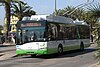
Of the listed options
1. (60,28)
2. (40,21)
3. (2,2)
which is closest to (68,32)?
(60,28)

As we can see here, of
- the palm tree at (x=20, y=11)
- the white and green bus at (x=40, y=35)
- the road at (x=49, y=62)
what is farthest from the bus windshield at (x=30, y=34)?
the palm tree at (x=20, y=11)

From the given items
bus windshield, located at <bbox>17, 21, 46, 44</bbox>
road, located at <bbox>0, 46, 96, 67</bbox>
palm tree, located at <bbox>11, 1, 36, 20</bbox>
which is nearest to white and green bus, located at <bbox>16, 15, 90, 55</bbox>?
bus windshield, located at <bbox>17, 21, 46, 44</bbox>

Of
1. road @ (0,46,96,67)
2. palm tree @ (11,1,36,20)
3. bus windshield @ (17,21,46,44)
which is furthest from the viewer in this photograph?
palm tree @ (11,1,36,20)

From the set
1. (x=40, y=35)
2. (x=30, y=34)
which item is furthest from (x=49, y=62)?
(x=30, y=34)

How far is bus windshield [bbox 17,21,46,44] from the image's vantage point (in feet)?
76.3

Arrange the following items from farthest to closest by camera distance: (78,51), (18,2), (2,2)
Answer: (18,2) < (2,2) < (78,51)

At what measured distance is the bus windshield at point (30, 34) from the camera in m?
23.3

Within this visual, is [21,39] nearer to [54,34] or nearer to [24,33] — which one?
[24,33]

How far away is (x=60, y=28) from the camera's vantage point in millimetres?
25875

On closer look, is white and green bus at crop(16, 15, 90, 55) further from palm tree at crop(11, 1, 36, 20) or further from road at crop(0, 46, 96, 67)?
palm tree at crop(11, 1, 36, 20)

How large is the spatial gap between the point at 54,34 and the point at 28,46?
2.18 metres

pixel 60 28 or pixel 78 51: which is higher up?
pixel 60 28

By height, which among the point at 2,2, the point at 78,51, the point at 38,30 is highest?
the point at 2,2

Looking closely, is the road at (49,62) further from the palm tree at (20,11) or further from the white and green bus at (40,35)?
the palm tree at (20,11)
